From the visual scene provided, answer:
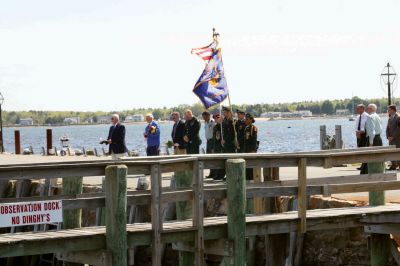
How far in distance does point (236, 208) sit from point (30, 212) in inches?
108

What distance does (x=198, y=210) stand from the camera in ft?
43.3

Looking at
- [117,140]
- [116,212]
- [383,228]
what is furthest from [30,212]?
[117,140]

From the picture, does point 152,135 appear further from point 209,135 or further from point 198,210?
point 198,210

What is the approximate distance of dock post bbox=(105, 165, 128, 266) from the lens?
40.4 feet

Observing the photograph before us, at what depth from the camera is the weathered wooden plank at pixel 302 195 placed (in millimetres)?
14055

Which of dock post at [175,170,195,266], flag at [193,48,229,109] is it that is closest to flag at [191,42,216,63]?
flag at [193,48,229,109]

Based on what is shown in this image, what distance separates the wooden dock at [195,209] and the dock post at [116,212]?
0.01 meters

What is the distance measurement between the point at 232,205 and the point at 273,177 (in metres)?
2.56

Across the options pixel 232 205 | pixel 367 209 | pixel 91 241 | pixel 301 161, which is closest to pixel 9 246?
pixel 91 241

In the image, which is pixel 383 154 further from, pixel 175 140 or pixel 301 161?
pixel 175 140

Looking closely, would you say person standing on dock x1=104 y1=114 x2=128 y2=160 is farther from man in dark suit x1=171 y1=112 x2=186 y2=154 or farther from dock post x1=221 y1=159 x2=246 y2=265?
dock post x1=221 y1=159 x2=246 y2=265

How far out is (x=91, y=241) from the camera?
1238cm

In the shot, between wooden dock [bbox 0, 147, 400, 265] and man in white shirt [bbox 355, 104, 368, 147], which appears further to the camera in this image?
man in white shirt [bbox 355, 104, 368, 147]

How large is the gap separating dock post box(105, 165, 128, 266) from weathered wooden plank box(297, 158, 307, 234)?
9.22ft
